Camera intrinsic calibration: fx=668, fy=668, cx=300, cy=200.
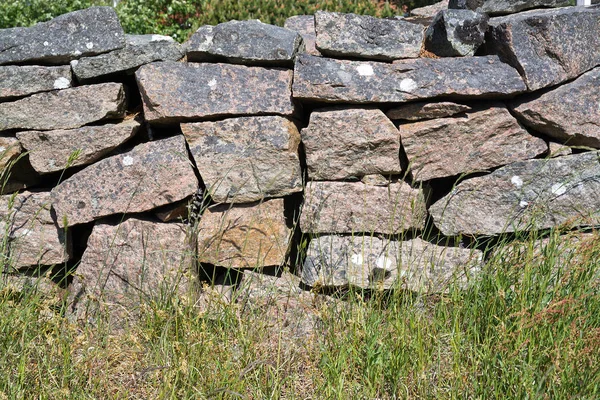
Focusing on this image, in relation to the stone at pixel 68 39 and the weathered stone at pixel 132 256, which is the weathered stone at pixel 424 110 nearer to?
the weathered stone at pixel 132 256

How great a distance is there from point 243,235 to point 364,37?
3.62 feet

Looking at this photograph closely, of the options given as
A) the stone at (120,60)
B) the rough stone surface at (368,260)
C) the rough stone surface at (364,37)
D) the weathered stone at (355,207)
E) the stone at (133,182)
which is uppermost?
the rough stone surface at (364,37)

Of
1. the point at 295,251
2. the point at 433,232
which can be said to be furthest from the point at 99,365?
the point at 433,232

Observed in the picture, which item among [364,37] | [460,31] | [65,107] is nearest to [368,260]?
[364,37]

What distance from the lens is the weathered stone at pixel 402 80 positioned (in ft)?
10.1

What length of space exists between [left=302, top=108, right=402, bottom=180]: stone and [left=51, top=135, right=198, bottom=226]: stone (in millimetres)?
593

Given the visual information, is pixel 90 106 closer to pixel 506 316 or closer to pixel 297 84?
pixel 297 84

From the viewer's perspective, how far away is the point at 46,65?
3.28 m

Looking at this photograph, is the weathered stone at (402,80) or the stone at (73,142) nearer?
the weathered stone at (402,80)

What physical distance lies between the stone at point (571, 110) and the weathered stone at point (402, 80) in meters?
0.13

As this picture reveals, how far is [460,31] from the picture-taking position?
10.3 ft

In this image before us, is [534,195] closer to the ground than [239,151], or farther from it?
closer to the ground

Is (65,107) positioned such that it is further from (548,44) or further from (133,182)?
(548,44)

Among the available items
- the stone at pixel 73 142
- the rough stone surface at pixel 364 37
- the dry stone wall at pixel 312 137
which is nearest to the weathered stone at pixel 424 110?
the dry stone wall at pixel 312 137
